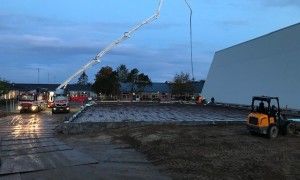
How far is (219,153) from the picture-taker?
59.8 ft

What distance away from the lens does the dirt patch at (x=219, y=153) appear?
15125 mm

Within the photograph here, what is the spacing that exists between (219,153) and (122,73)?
143201 mm

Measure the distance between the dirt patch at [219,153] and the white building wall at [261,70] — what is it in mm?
27132

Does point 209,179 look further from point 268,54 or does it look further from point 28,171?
point 268,54

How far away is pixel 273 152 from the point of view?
60.2ft

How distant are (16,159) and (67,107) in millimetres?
Answer: 38181

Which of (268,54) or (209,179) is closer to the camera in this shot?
(209,179)

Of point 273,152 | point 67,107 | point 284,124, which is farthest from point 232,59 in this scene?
point 273,152

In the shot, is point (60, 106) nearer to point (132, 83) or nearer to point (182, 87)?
Answer: point (182, 87)

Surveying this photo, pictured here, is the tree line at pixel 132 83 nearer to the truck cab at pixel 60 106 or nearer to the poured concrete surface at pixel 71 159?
the truck cab at pixel 60 106

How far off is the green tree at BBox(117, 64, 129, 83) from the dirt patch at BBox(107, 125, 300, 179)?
131718 mm

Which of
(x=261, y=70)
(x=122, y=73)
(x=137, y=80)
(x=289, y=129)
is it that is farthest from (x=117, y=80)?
(x=289, y=129)

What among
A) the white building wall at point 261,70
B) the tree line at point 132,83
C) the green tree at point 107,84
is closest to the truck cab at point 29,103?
the white building wall at point 261,70

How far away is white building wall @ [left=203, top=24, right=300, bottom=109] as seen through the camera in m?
53.2
